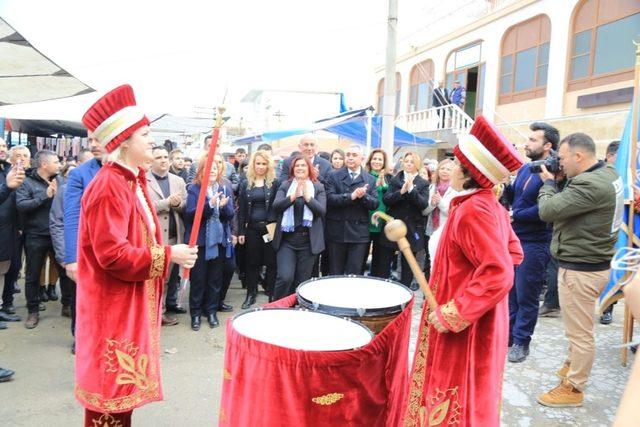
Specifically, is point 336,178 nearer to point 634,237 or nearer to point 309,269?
point 309,269

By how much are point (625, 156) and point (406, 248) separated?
3.23m

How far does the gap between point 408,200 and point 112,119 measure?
427 centimetres

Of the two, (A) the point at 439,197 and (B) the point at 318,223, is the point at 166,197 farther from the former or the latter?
(A) the point at 439,197

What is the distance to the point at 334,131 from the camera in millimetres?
11008

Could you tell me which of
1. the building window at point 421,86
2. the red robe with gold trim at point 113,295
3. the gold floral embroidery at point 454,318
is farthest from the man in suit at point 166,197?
the building window at point 421,86

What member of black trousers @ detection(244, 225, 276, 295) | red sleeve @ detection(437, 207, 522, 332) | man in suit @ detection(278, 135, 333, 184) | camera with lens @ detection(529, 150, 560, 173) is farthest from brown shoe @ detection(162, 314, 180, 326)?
camera with lens @ detection(529, 150, 560, 173)

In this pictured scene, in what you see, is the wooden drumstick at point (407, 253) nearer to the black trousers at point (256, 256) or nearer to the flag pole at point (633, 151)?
the flag pole at point (633, 151)

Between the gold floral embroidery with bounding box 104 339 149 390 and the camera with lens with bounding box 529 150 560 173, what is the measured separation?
11.2ft

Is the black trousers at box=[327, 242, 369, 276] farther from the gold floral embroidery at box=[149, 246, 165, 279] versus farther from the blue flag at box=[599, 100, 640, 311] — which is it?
the gold floral embroidery at box=[149, 246, 165, 279]

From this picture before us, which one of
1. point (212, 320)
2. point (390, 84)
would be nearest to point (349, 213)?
point (212, 320)

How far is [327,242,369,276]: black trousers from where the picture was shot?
5.70 m

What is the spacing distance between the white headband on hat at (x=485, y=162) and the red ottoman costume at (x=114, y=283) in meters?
1.57

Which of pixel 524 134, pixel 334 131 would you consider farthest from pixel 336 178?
pixel 524 134

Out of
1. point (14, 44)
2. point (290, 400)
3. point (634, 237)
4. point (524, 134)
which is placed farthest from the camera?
point (524, 134)
